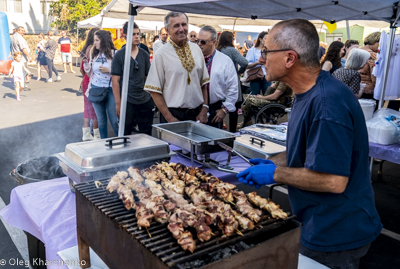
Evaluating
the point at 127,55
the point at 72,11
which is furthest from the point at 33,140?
the point at 72,11

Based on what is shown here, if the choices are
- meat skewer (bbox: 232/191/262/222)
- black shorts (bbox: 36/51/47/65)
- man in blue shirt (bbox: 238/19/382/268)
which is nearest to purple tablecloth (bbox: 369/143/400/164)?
man in blue shirt (bbox: 238/19/382/268)

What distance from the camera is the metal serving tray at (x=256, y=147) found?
2767mm

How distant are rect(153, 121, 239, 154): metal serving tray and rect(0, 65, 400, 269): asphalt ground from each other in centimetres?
181

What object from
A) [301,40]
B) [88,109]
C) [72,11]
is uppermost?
[72,11]

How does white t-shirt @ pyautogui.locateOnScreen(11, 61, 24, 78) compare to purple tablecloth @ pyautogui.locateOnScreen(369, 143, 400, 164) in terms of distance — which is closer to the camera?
purple tablecloth @ pyautogui.locateOnScreen(369, 143, 400, 164)

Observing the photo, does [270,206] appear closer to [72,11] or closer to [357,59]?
[357,59]

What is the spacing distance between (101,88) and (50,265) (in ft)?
13.3

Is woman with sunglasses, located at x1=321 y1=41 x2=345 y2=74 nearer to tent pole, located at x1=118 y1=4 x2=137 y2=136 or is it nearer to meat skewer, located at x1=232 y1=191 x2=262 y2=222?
tent pole, located at x1=118 y1=4 x2=137 y2=136

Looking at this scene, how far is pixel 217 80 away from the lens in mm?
4816

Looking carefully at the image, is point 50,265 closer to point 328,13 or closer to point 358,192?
point 358,192

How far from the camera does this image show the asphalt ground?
142 inches

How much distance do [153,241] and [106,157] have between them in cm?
109

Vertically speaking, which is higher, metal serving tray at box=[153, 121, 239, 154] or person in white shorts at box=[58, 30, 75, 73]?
person in white shorts at box=[58, 30, 75, 73]

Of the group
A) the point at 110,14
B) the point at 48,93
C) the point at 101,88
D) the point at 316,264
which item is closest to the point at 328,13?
the point at 101,88
